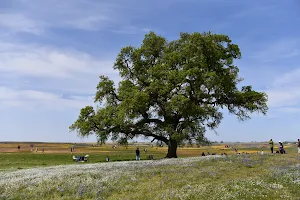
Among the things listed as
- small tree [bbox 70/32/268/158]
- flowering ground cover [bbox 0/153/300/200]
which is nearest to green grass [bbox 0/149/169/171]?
small tree [bbox 70/32/268/158]

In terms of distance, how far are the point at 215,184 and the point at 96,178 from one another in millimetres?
9452

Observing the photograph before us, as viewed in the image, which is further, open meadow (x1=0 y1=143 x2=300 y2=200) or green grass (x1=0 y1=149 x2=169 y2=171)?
green grass (x1=0 y1=149 x2=169 y2=171)

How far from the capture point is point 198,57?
135 ft

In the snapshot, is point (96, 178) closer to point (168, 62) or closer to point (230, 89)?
point (168, 62)

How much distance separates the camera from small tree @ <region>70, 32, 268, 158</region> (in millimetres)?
39156

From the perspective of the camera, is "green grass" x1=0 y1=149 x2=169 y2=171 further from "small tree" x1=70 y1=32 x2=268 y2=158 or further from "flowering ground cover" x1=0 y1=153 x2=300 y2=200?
"flowering ground cover" x1=0 y1=153 x2=300 y2=200

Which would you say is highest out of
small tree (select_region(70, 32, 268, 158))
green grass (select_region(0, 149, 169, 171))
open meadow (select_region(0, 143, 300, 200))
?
small tree (select_region(70, 32, 268, 158))

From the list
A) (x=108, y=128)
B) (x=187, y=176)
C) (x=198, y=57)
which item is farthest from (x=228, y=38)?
(x=187, y=176)

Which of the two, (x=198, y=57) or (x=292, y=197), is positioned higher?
(x=198, y=57)

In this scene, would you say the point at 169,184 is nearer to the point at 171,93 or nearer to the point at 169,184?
the point at 169,184

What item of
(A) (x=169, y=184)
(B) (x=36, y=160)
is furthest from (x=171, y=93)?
(B) (x=36, y=160)

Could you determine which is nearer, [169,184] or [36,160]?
[169,184]

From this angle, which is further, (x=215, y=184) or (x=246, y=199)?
(x=215, y=184)

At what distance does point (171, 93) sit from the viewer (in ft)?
134
